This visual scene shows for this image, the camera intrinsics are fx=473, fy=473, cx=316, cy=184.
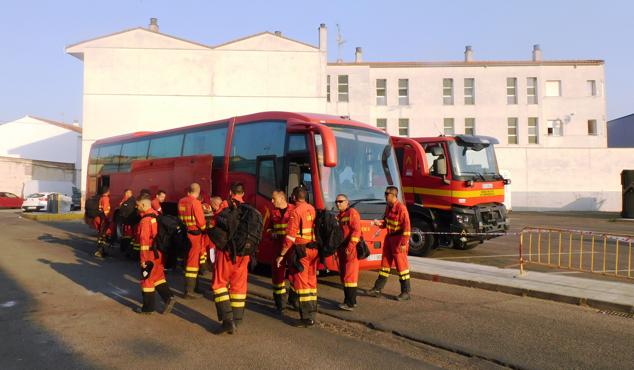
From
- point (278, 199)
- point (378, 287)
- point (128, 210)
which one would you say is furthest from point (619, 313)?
point (128, 210)

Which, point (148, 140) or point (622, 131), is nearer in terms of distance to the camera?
point (148, 140)

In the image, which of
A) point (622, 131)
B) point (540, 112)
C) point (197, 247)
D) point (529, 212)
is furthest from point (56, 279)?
point (622, 131)

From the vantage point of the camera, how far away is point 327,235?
20.9ft

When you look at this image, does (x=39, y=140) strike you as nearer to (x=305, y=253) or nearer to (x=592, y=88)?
(x=592, y=88)

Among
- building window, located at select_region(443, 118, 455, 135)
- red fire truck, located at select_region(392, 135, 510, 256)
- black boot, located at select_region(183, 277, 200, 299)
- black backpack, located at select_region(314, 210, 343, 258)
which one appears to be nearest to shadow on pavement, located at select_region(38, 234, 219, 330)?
black boot, located at select_region(183, 277, 200, 299)

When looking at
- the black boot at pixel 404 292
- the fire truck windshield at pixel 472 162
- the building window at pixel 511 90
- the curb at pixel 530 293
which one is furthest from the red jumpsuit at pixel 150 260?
the building window at pixel 511 90

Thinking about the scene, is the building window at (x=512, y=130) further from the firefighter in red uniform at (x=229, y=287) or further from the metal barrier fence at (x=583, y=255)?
the firefighter in red uniform at (x=229, y=287)

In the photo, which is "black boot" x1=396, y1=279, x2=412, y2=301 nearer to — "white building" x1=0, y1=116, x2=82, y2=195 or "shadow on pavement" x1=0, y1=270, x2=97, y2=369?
"shadow on pavement" x1=0, y1=270, x2=97, y2=369

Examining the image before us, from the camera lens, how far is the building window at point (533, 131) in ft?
122

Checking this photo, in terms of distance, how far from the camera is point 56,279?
29.4 feet

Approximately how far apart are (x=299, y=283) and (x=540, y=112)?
3635cm

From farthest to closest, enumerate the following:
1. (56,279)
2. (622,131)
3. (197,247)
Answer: (622,131), (56,279), (197,247)

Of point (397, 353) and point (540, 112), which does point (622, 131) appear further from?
point (397, 353)

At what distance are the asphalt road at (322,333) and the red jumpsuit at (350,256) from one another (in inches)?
11.8
